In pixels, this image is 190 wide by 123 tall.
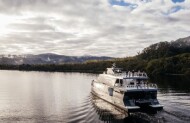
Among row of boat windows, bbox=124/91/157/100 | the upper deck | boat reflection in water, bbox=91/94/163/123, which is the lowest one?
boat reflection in water, bbox=91/94/163/123

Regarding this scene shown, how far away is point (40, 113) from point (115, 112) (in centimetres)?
1608

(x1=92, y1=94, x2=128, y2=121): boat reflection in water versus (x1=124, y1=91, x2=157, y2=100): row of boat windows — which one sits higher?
(x1=124, y1=91, x2=157, y2=100): row of boat windows

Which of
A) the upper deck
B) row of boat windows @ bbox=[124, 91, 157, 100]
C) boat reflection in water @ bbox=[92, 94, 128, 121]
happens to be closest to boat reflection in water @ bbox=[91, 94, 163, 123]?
boat reflection in water @ bbox=[92, 94, 128, 121]

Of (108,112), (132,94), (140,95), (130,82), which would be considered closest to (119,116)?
(108,112)

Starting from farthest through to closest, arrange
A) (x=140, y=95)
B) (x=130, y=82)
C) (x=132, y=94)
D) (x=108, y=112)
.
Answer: (x=130, y=82), (x=108, y=112), (x=140, y=95), (x=132, y=94)

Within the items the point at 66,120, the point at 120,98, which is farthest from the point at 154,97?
the point at 66,120

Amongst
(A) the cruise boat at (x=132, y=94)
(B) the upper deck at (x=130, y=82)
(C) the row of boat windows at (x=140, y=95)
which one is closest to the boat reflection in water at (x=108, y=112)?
(A) the cruise boat at (x=132, y=94)

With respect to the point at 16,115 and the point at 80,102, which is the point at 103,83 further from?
the point at 16,115

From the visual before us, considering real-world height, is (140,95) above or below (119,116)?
above

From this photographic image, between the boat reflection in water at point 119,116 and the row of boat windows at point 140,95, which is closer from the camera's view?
the boat reflection in water at point 119,116

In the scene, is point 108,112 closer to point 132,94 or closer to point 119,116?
point 119,116

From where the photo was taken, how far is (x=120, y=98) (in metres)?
60.5

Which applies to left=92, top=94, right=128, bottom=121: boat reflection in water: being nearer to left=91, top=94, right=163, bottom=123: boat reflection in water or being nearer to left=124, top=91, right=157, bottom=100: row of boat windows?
left=91, top=94, right=163, bottom=123: boat reflection in water

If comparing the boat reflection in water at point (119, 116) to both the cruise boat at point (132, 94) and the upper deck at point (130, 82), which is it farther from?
the upper deck at point (130, 82)
